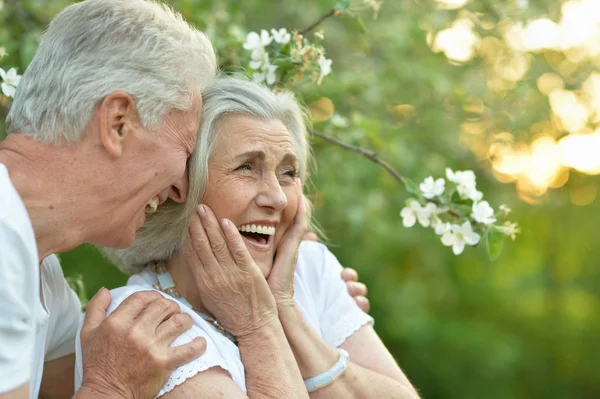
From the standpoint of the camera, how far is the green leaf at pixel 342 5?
3178 millimetres

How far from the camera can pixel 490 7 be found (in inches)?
179

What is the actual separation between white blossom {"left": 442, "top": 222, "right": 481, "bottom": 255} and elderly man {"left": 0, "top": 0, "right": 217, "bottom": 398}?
108 cm

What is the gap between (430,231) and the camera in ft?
24.6

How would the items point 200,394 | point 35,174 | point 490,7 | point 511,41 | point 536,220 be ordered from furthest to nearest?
point 536,220 → point 511,41 → point 490,7 → point 200,394 → point 35,174

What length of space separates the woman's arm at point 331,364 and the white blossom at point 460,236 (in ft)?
1.72

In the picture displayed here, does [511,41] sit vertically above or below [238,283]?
above

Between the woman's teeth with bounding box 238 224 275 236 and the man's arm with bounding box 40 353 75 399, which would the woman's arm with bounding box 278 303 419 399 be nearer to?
the woman's teeth with bounding box 238 224 275 236

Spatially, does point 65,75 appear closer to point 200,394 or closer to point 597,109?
point 200,394

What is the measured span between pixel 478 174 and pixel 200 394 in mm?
4543

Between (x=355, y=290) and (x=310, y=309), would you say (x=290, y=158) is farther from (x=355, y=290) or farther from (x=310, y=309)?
(x=355, y=290)

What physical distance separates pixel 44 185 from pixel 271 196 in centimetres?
85

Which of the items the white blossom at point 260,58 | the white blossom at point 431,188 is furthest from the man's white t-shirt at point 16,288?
the white blossom at point 431,188

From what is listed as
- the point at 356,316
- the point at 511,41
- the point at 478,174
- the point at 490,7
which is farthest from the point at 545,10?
the point at 356,316

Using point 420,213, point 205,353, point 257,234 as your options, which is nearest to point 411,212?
point 420,213
